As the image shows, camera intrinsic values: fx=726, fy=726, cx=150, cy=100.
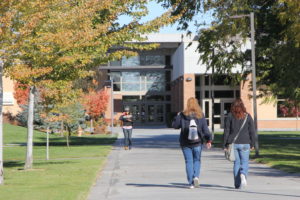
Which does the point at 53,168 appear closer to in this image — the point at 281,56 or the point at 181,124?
the point at 181,124

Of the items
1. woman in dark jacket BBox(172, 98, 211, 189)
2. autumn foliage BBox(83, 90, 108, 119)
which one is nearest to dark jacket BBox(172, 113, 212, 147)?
woman in dark jacket BBox(172, 98, 211, 189)

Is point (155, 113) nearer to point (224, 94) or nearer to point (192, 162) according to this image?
point (224, 94)

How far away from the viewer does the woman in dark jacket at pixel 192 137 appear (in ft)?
45.9

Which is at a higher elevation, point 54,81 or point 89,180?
point 54,81

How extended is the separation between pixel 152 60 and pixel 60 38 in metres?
68.8

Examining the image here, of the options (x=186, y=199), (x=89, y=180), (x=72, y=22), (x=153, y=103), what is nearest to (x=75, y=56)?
(x=72, y=22)

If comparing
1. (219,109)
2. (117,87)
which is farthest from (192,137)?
(117,87)

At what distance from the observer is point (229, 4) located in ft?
99.7

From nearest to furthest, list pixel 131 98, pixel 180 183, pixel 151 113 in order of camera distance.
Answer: pixel 180 183
pixel 131 98
pixel 151 113

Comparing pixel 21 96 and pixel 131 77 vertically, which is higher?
pixel 131 77

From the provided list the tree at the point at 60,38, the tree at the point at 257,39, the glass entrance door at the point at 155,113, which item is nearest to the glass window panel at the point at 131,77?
the glass entrance door at the point at 155,113

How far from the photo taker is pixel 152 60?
277ft

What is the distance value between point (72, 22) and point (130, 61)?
220 feet

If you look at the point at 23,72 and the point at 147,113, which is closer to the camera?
the point at 23,72
